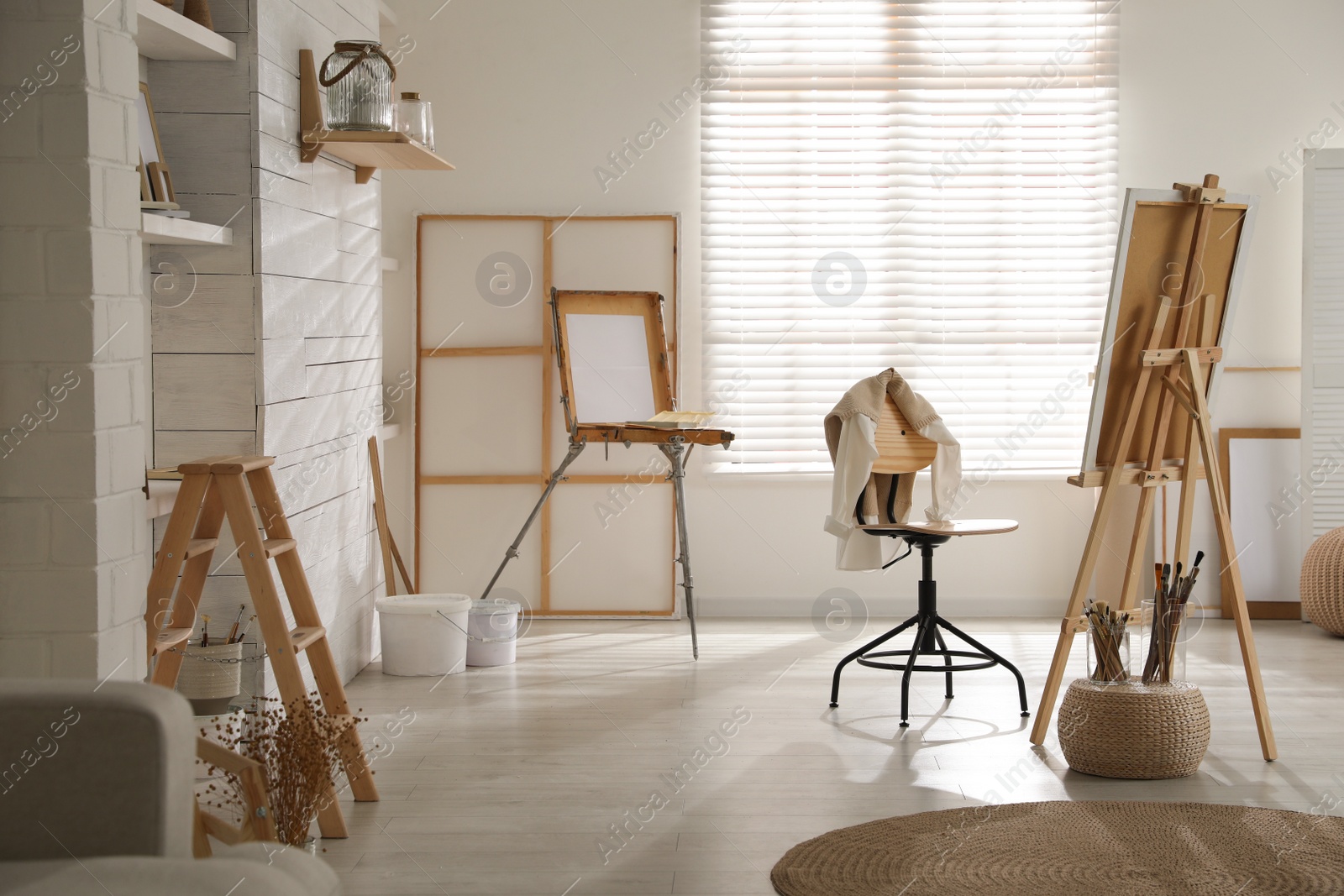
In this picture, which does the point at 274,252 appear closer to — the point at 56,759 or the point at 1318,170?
the point at 56,759

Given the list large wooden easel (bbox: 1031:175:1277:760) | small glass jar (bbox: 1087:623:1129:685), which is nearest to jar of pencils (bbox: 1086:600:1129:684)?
small glass jar (bbox: 1087:623:1129:685)

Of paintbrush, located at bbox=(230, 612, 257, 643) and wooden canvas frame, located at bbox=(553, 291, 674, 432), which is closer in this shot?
paintbrush, located at bbox=(230, 612, 257, 643)

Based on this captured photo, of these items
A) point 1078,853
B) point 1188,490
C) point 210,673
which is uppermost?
point 1188,490

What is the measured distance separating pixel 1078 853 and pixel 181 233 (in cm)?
250

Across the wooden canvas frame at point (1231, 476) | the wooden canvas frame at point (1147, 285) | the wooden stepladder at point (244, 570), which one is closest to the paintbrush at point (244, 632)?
the wooden stepladder at point (244, 570)

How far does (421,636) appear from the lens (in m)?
4.21

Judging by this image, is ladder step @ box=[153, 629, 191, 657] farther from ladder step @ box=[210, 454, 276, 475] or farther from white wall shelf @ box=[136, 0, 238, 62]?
white wall shelf @ box=[136, 0, 238, 62]

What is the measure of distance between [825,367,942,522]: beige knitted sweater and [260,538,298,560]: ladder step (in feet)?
5.39

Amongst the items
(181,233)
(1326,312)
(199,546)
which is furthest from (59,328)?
(1326,312)

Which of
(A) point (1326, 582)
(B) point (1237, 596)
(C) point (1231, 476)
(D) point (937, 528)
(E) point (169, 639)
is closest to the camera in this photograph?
(E) point (169, 639)

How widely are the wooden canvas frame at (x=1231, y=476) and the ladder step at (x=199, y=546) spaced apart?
416 centimetres

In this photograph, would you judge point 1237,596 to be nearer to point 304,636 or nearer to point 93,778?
point 304,636

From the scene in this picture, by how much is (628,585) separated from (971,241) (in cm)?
210

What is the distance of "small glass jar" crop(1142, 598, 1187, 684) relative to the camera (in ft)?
10.3
